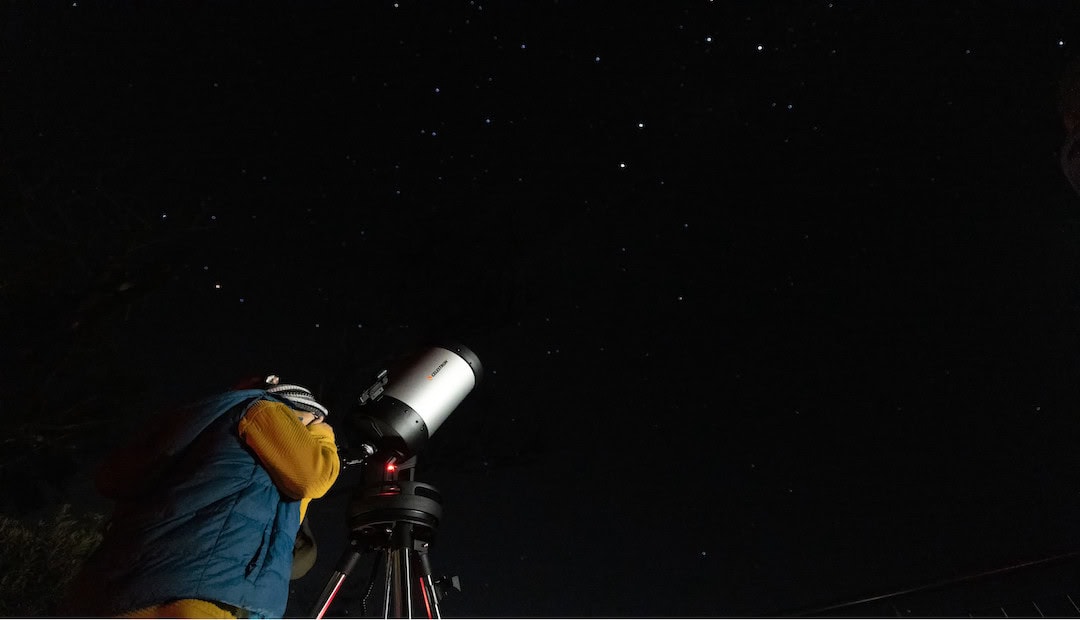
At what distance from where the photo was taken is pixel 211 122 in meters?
5.20

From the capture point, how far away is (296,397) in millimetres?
1850

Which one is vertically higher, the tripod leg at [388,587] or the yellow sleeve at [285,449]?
the yellow sleeve at [285,449]

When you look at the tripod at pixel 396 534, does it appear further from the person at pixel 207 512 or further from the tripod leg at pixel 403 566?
the person at pixel 207 512

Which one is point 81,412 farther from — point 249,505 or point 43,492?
point 249,505

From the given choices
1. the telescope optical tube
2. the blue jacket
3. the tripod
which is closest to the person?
the blue jacket

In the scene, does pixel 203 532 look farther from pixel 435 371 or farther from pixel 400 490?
pixel 435 371

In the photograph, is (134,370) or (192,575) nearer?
(192,575)

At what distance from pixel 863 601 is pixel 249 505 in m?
2.18

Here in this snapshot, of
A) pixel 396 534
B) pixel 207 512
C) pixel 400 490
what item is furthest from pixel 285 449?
pixel 396 534

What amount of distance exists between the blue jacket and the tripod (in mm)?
478

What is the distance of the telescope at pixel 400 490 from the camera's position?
211 centimetres

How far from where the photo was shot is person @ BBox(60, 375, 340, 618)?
1.33 metres

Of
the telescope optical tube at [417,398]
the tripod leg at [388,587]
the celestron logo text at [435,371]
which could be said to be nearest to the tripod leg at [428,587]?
the tripod leg at [388,587]

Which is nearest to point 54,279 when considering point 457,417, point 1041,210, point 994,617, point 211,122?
point 211,122
